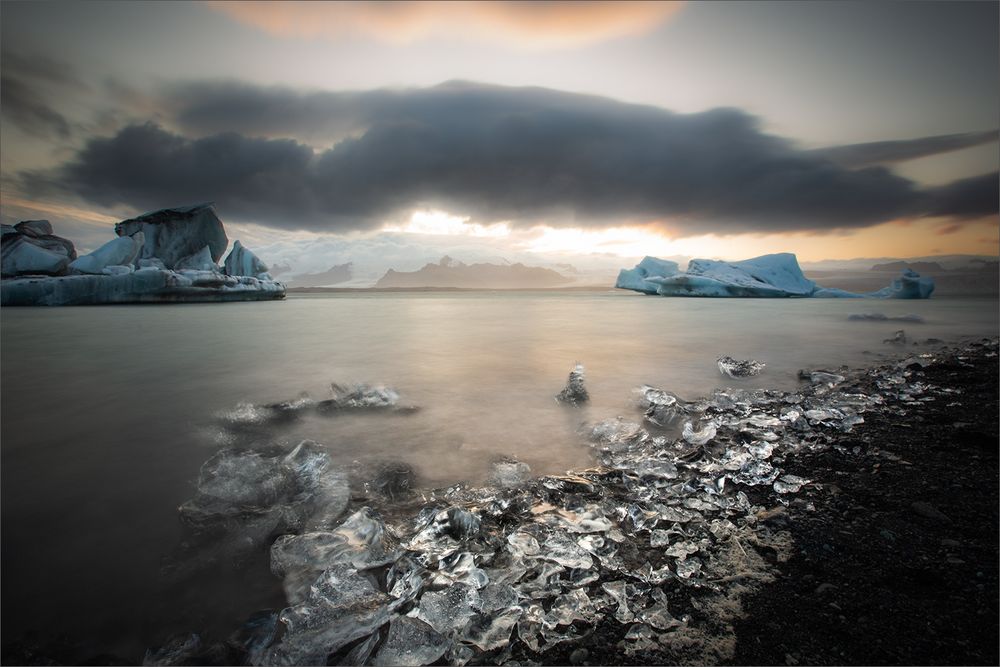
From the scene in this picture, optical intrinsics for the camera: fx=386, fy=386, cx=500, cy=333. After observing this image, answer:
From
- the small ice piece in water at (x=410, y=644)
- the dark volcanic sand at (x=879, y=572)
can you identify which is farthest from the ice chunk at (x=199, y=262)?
the dark volcanic sand at (x=879, y=572)

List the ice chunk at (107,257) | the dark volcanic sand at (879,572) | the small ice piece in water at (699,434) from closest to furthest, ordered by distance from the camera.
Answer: the dark volcanic sand at (879,572) → the small ice piece in water at (699,434) → the ice chunk at (107,257)

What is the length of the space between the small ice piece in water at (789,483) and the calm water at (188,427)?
103 cm

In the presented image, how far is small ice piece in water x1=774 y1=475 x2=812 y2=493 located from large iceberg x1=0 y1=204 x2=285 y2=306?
99.9 ft

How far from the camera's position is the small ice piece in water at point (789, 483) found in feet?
6.44

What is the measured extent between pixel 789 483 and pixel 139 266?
35714 millimetres

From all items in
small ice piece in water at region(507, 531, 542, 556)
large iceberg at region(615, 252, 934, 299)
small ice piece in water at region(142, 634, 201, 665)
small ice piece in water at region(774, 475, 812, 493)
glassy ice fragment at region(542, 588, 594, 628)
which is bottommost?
small ice piece in water at region(142, 634, 201, 665)

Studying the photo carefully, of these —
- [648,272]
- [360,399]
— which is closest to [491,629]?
[360,399]

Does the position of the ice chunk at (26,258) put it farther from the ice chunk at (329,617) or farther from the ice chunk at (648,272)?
the ice chunk at (648,272)

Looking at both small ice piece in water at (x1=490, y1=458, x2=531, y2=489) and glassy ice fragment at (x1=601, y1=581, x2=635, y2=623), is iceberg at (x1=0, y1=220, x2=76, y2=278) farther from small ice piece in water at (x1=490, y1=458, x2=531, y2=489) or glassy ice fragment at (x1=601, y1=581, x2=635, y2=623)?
glassy ice fragment at (x1=601, y1=581, x2=635, y2=623)

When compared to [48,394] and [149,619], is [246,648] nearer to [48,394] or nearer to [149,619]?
[149,619]

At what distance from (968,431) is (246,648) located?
3974mm

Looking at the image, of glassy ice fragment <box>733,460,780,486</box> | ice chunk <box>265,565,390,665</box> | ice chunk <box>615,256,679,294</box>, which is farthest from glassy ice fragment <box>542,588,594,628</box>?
ice chunk <box>615,256,679,294</box>

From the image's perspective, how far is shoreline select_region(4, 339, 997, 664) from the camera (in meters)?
1.10

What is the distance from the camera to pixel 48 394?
371cm
